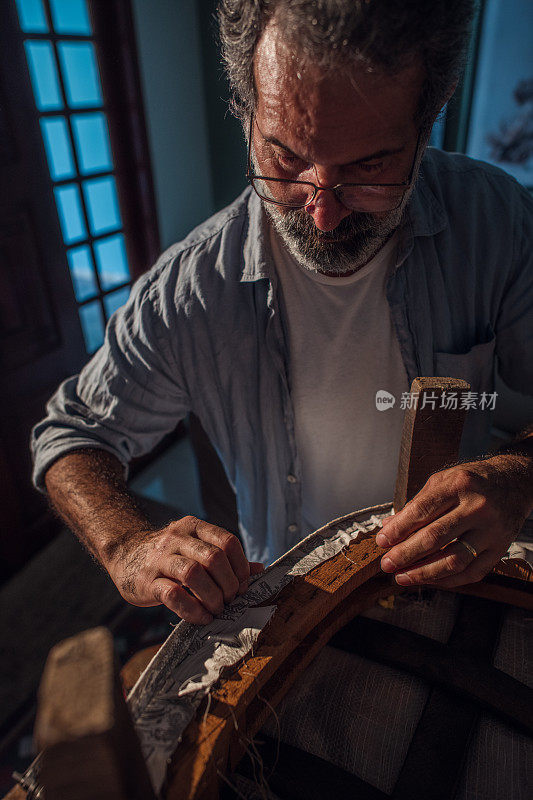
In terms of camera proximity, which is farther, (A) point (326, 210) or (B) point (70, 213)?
(B) point (70, 213)

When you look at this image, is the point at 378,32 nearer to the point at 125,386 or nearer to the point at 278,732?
the point at 125,386

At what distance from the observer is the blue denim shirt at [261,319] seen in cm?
137

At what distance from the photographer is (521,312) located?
138 centimetres

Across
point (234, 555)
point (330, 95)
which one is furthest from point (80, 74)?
point (234, 555)

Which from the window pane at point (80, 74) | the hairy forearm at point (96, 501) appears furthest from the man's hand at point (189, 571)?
the window pane at point (80, 74)

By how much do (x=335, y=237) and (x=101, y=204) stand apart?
286 cm

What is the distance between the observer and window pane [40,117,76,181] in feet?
9.83

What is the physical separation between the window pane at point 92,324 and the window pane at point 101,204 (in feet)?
1.66

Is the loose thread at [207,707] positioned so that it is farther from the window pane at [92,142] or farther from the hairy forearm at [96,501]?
the window pane at [92,142]

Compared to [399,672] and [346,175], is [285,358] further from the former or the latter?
[399,672]

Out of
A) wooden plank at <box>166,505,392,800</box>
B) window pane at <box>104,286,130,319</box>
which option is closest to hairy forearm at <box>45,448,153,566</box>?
wooden plank at <box>166,505,392,800</box>

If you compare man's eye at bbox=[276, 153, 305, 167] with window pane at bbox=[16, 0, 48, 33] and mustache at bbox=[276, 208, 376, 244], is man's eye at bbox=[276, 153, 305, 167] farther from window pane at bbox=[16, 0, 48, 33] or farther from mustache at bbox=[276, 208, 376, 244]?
window pane at bbox=[16, 0, 48, 33]

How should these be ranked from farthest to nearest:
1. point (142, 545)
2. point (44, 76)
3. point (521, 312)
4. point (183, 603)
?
point (44, 76)
point (521, 312)
point (142, 545)
point (183, 603)

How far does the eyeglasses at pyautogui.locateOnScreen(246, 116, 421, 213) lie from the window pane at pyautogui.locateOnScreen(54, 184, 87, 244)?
7.97 feet
